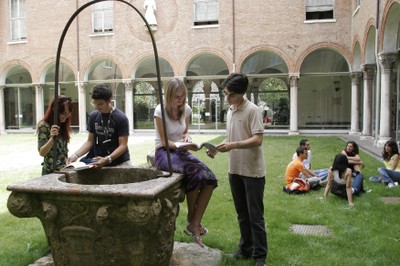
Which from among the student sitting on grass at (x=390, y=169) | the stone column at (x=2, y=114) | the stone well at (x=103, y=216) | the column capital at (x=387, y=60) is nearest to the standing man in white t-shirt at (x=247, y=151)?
the stone well at (x=103, y=216)

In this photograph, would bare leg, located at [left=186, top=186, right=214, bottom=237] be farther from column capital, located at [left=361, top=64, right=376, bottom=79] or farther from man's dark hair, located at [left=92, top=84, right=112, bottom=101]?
column capital, located at [left=361, top=64, right=376, bottom=79]

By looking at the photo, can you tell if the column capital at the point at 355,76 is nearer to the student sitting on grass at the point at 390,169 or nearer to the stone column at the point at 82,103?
the student sitting on grass at the point at 390,169

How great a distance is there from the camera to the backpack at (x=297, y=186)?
8.06m

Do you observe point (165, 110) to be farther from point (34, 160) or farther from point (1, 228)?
point (34, 160)

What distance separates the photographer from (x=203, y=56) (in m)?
24.8

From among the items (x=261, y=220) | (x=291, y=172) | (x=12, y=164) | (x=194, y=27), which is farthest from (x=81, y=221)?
(x=194, y=27)

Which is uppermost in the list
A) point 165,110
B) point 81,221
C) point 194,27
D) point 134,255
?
point 194,27

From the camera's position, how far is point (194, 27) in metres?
23.6

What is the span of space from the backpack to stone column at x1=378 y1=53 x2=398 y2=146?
27.1ft

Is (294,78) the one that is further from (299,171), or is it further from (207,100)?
(299,171)

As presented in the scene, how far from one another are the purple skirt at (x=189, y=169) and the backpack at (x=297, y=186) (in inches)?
167

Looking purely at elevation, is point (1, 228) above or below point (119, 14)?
below

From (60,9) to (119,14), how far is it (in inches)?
150

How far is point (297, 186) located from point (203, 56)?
57.9 feet
